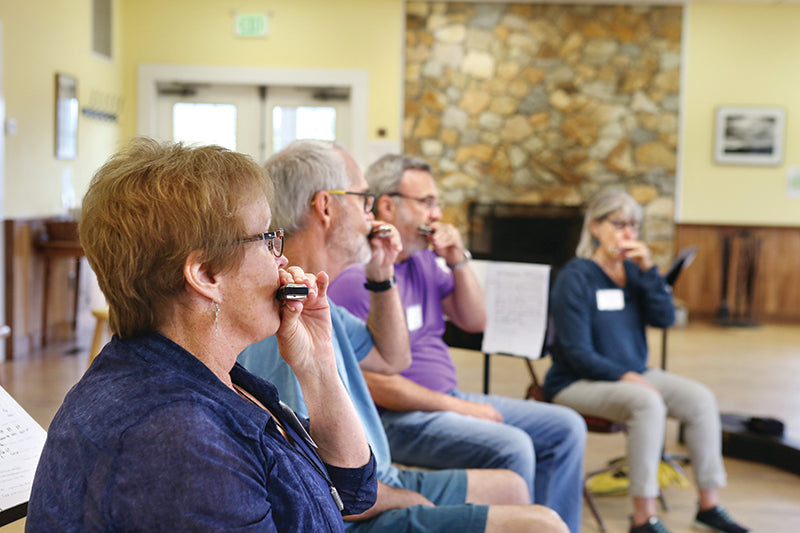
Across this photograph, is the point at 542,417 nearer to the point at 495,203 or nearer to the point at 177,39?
the point at 495,203

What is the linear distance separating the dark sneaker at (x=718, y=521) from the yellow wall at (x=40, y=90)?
4.31 meters

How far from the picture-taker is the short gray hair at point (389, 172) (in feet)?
8.87

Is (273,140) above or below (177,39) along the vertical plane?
below

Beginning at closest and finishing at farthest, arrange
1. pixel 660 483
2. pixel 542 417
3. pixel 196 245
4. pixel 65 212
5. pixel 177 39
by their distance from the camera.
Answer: pixel 196 245 < pixel 542 417 < pixel 660 483 < pixel 65 212 < pixel 177 39

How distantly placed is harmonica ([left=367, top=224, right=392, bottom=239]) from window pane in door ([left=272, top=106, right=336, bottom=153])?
6458 mm

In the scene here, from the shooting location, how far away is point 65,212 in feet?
21.2

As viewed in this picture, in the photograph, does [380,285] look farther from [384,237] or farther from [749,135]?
[749,135]

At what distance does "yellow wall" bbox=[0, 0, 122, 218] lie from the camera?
561 cm

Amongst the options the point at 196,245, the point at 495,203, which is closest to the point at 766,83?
the point at 495,203

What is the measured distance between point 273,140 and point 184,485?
304 inches

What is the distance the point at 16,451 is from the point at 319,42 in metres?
7.40

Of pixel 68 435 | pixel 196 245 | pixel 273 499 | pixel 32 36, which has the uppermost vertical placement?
pixel 32 36

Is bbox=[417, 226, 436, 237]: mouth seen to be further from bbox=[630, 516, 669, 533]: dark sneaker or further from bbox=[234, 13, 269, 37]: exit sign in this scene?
bbox=[234, 13, 269, 37]: exit sign

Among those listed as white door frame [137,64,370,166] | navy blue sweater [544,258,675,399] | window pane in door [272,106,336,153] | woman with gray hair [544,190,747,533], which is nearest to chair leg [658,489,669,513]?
woman with gray hair [544,190,747,533]
